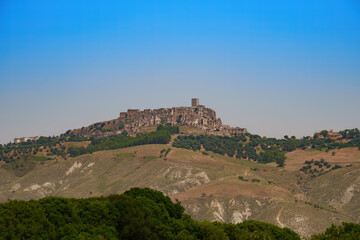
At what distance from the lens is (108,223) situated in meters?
91.6

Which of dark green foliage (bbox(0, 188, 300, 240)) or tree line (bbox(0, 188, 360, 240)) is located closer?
dark green foliage (bbox(0, 188, 300, 240))

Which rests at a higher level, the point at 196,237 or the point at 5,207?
the point at 5,207

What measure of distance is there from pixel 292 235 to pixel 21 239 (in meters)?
49.1

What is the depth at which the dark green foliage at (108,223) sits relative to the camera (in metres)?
83.3

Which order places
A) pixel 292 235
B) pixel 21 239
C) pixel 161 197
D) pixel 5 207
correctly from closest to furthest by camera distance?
pixel 21 239
pixel 5 207
pixel 292 235
pixel 161 197

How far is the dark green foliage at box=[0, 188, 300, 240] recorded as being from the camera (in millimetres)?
83312

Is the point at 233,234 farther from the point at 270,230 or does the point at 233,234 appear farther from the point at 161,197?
the point at 161,197

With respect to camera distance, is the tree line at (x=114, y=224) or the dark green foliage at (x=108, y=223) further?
the tree line at (x=114, y=224)

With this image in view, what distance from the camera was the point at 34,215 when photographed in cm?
8544

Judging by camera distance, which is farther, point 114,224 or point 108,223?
point 114,224

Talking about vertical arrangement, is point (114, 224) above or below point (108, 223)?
→ below

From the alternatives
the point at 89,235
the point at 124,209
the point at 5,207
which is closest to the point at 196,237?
the point at 124,209

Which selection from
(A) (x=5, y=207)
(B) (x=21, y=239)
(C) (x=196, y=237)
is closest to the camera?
(B) (x=21, y=239)

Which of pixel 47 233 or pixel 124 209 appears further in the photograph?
pixel 124 209
